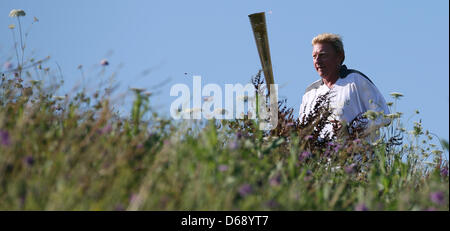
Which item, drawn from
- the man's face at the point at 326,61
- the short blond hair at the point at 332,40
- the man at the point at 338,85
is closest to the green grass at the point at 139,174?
the man at the point at 338,85

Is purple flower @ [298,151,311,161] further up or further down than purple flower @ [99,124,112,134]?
further down

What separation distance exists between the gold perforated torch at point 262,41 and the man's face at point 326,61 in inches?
33.3

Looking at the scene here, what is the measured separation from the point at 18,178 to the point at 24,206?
0.42 feet

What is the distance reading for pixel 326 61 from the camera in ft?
20.7

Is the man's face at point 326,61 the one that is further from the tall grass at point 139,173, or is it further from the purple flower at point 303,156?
the tall grass at point 139,173

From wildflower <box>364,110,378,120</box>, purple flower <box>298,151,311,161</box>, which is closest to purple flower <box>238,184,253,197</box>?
purple flower <box>298,151,311,161</box>

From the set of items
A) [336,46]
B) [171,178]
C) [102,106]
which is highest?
[336,46]

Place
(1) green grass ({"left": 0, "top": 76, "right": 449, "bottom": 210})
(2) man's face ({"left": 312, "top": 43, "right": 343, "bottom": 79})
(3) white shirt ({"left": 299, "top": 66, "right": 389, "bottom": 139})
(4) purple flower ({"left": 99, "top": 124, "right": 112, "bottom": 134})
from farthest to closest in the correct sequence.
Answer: (2) man's face ({"left": 312, "top": 43, "right": 343, "bottom": 79}) < (3) white shirt ({"left": 299, "top": 66, "right": 389, "bottom": 139}) < (4) purple flower ({"left": 99, "top": 124, "right": 112, "bottom": 134}) < (1) green grass ({"left": 0, "top": 76, "right": 449, "bottom": 210})

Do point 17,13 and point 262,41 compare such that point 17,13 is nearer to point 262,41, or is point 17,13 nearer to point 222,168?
point 262,41

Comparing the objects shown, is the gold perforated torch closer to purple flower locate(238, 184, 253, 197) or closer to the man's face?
the man's face

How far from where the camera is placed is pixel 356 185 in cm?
395

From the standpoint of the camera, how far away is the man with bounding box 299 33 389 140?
593cm

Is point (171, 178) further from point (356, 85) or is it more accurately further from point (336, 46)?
point (336, 46)
